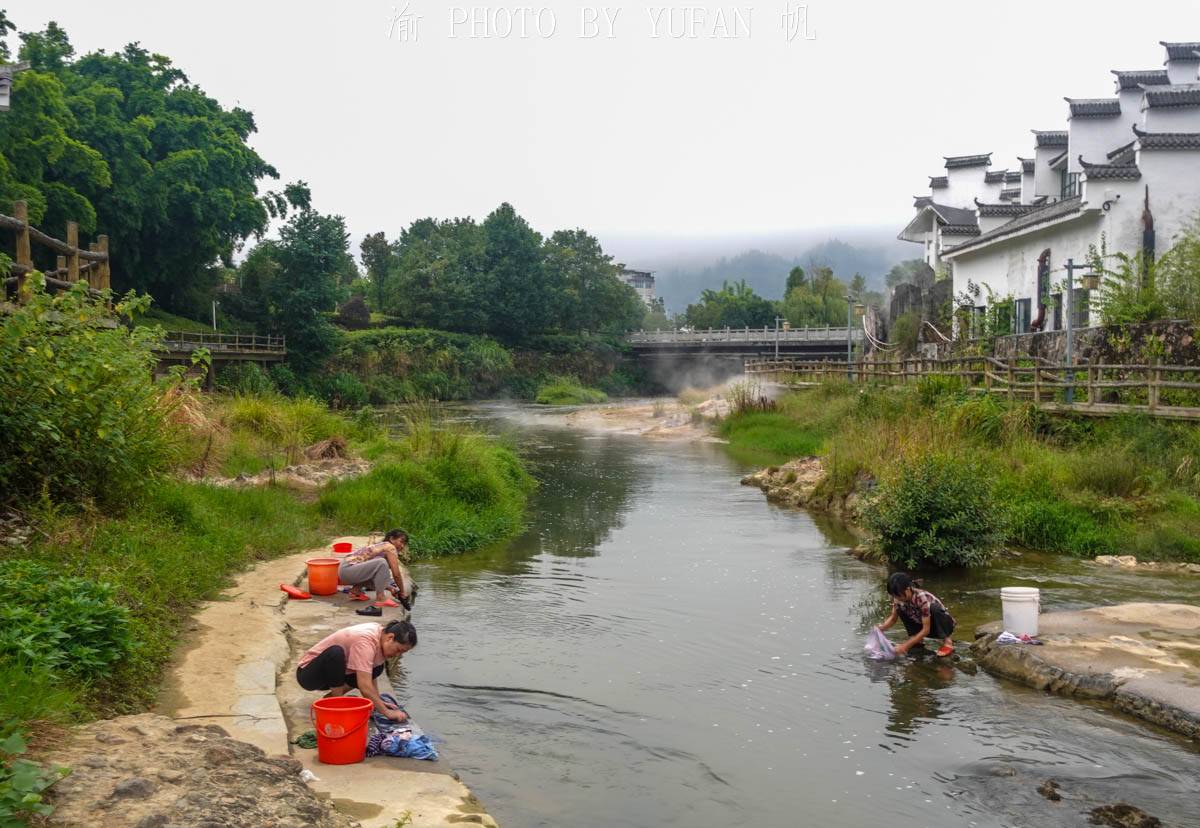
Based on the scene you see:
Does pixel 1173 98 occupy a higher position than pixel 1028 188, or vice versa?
pixel 1173 98

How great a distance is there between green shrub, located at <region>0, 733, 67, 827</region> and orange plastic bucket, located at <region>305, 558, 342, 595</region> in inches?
261

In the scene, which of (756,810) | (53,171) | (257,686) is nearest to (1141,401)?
(756,810)

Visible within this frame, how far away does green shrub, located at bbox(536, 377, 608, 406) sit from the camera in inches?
2832

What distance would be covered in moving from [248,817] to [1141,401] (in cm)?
1921

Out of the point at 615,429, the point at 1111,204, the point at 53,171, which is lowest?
the point at 615,429

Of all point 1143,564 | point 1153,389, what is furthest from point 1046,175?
point 1143,564

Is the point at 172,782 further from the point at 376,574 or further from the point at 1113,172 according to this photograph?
the point at 1113,172

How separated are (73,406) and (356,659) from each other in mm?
4510

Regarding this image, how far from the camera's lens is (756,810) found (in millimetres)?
→ 7691

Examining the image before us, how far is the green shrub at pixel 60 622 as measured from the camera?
6.96 metres

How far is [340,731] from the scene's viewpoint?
A: 23.1 ft

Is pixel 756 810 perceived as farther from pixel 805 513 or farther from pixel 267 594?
pixel 805 513

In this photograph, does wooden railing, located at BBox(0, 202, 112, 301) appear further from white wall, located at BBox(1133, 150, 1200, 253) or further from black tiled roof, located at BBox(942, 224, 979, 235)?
black tiled roof, located at BBox(942, 224, 979, 235)

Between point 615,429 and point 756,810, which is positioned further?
point 615,429
